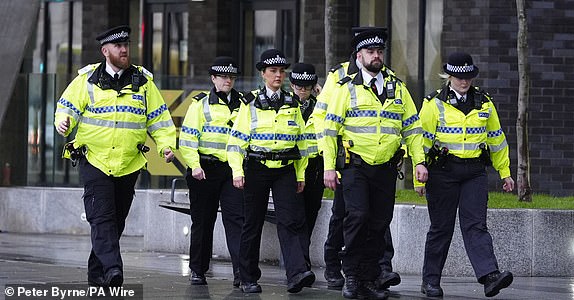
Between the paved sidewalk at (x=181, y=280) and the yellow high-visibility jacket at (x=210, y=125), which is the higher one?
the yellow high-visibility jacket at (x=210, y=125)

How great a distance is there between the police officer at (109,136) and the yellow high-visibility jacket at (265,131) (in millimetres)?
545

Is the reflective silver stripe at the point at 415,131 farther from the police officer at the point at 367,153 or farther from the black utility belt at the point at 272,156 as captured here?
the black utility belt at the point at 272,156

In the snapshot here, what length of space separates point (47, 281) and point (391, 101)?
3.34 m

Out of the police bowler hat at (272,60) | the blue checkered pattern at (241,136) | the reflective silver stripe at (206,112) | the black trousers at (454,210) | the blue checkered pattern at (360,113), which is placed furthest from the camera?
the reflective silver stripe at (206,112)

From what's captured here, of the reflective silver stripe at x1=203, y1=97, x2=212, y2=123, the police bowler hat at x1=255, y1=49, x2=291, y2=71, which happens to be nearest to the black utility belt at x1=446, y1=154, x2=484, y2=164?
the police bowler hat at x1=255, y1=49, x2=291, y2=71

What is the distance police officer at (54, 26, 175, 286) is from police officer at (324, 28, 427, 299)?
141 centimetres

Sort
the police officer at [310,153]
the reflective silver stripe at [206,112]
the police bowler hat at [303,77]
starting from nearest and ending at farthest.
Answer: the reflective silver stripe at [206,112] → the police officer at [310,153] → the police bowler hat at [303,77]

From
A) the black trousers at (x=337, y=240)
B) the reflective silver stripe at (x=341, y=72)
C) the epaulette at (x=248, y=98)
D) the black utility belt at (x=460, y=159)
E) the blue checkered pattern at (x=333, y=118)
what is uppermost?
the reflective silver stripe at (x=341, y=72)

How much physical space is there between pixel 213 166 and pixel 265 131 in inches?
34.9

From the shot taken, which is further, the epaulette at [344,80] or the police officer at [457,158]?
the police officer at [457,158]

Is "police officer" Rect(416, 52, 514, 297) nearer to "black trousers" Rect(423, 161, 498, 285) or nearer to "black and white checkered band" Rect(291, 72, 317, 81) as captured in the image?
"black trousers" Rect(423, 161, 498, 285)

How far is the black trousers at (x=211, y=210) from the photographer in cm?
1234
